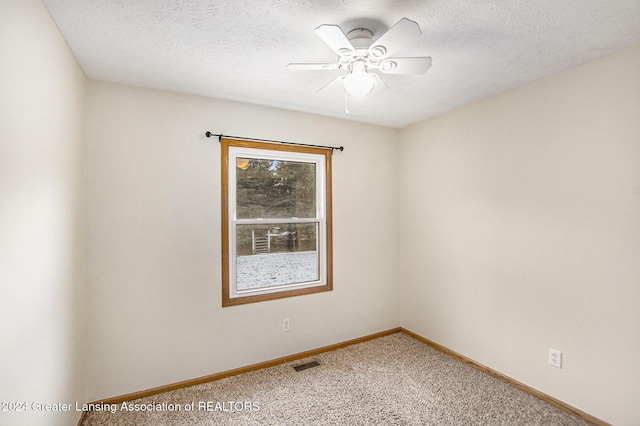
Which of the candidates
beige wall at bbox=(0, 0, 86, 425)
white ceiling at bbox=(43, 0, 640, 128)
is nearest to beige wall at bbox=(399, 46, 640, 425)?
white ceiling at bbox=(43, 0, 640, 128)

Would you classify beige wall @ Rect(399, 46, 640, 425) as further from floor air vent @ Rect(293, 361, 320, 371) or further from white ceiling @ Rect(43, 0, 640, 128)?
floor air vent @ Rect(293, 361, 320, 371)

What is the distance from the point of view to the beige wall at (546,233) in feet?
6.58

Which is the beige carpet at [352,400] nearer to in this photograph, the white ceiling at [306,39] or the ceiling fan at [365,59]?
the ceiling fan at [365,59]

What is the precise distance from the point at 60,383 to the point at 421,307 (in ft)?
10.5

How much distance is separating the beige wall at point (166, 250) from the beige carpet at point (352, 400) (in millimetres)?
245

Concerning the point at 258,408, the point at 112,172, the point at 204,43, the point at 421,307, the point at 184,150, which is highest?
the point at 204,43

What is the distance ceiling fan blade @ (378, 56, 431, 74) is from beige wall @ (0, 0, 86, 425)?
5.60 feet

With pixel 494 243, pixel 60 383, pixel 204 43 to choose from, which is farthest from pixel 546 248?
pixel 60 383

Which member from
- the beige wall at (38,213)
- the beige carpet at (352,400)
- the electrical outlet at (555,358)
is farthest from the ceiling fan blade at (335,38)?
the electrical outlet at (555,358)

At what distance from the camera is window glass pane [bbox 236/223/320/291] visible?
300 centimetres

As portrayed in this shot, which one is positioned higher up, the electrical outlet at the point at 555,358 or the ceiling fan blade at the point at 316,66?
the ceiling fan blade at the point at 316,66

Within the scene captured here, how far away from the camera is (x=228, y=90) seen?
8.62 ft

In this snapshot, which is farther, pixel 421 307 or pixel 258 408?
pixel 421 307

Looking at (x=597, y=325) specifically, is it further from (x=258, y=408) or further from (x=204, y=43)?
(x=204, y=43)
